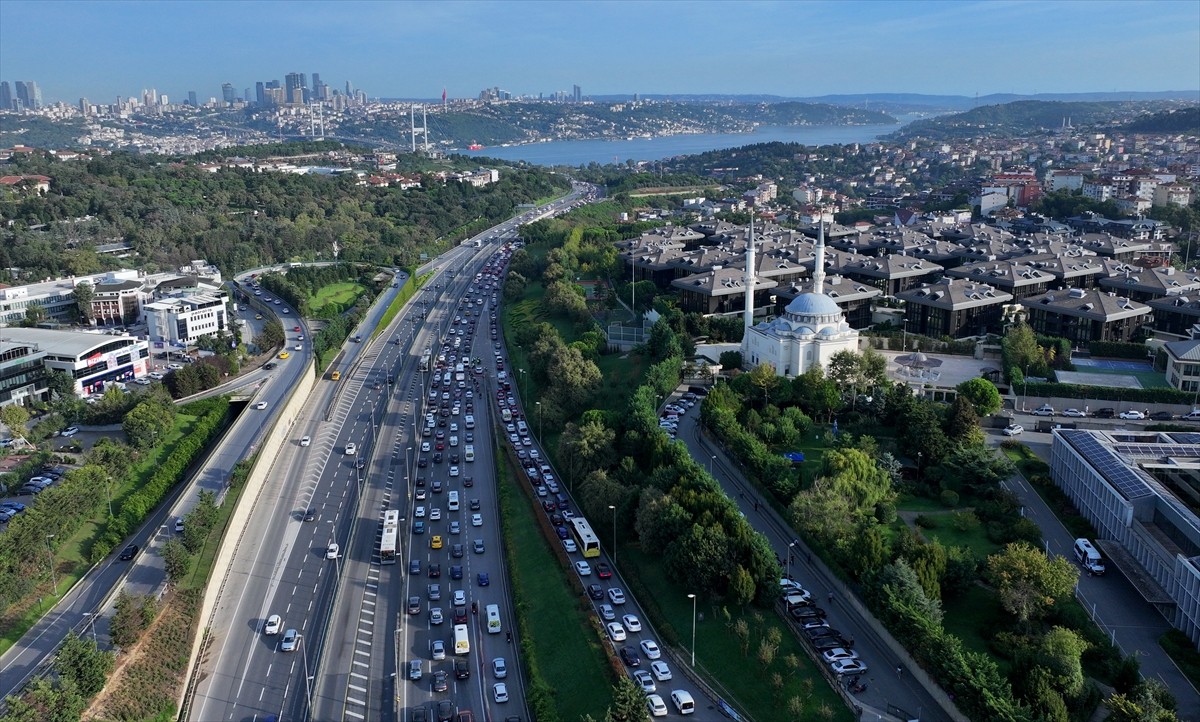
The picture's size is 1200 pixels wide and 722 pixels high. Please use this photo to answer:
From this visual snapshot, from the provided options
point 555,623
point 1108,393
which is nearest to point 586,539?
point 555,623

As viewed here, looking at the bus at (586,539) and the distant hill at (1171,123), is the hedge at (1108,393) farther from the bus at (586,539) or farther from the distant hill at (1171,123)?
the distant hill at (1171,123)

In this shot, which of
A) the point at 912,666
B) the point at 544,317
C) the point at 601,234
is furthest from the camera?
the point at 601,234

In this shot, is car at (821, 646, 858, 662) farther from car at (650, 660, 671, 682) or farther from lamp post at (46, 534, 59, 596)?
lamp post at (46, 534, 59, 596)

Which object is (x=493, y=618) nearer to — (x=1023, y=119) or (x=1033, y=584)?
(x=1033, y=584)

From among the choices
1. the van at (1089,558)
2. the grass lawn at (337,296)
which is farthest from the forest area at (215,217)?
the van at (1089,558)

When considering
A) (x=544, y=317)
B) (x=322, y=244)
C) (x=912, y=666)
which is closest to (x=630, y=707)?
(x=912, y=666)

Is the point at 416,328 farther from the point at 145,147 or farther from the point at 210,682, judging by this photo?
the point at 145,147

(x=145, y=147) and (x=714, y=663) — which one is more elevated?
(x=145, y=147)
